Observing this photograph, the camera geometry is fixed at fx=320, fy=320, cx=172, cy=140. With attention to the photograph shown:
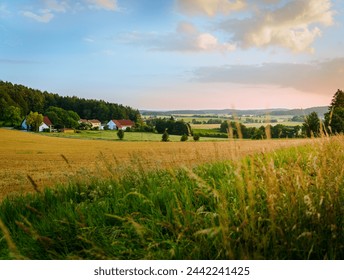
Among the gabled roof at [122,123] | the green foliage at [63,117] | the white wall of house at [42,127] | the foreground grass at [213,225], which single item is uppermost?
the green foliage at [63,117]

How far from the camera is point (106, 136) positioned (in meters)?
55.8

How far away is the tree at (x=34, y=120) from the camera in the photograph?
58031 mm

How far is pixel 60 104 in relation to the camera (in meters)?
48.1

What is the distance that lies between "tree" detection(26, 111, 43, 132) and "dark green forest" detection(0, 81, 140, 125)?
5.80 metres

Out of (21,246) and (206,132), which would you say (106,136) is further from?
(21,246)

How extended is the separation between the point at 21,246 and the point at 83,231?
0.94 m

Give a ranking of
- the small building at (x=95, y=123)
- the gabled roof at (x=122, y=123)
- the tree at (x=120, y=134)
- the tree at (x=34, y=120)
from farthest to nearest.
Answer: the tree at (x=34, y=120), the small building at (x=95, y=123), the tree at (x=120, y=134), the gabled roof at (x=122, y=123)

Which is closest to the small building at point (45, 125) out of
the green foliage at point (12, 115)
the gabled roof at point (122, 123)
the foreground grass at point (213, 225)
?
the green foliage at point (12, 115)

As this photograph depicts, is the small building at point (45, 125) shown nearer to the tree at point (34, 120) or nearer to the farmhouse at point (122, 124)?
the tree at point (34, 120)

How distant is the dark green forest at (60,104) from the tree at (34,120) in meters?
5.80

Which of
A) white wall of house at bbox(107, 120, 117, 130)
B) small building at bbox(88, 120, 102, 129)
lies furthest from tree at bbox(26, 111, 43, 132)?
white wall of house at bbox(107, 120, 117, 130)

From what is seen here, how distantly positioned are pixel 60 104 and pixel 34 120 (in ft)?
45.5
